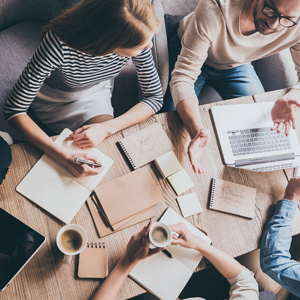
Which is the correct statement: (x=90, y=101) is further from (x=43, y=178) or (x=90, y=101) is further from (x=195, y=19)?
(x=195, y=19)

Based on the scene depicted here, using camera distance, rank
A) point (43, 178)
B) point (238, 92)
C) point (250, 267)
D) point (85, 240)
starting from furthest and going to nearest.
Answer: point (238, 92) < point (250, 267) < point (43, 178) < point (85, 240)

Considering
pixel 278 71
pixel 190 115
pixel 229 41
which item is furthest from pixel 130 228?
pixel 278 71

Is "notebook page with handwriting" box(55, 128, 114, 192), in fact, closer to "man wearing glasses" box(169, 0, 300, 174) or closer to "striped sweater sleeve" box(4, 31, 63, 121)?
"striped sweater sleeve" box(4, 31, 63, 121)

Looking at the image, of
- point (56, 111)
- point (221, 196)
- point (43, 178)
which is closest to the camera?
point (43, 178)

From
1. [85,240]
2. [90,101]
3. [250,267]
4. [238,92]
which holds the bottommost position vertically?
[250,267]

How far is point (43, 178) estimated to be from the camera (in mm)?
997

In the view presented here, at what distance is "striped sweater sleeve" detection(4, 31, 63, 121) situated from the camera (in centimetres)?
99

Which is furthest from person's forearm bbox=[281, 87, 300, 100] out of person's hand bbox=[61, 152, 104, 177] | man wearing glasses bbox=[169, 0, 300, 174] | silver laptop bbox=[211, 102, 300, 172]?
person's hand bbox=[61, 152, 104, 177]

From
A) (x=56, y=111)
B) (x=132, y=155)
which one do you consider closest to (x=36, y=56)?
(x=56, y=111)

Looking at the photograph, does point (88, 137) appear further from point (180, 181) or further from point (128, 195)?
point (180, 181)

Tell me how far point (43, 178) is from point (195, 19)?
3.25 ft

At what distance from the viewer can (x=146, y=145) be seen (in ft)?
3.67

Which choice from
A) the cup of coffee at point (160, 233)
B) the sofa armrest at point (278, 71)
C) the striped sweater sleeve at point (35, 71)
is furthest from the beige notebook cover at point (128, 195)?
the sofa armrest at point (278, 71)

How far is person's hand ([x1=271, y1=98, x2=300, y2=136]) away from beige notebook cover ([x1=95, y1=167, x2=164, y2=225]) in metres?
0.66
